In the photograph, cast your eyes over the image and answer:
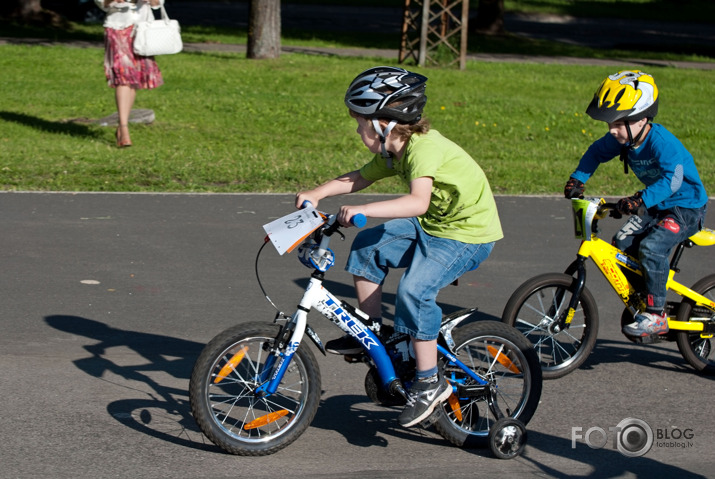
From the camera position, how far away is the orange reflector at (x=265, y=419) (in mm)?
4531

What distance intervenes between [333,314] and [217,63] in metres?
15.8

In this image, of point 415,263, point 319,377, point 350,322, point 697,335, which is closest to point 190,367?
point 319,377

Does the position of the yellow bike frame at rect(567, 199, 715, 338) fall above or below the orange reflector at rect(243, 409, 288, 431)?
above

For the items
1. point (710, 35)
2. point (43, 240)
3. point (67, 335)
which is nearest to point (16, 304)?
point (67, 335)

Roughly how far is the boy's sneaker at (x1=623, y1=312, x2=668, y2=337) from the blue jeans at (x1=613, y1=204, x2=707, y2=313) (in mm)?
40

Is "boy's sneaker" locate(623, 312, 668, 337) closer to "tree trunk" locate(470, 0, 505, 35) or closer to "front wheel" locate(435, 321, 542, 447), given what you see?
"front wheel" locate(435, 321, 542, 447)

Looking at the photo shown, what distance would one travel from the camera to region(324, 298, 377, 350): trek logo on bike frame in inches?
174

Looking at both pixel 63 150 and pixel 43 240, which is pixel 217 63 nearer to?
pixel 63 150

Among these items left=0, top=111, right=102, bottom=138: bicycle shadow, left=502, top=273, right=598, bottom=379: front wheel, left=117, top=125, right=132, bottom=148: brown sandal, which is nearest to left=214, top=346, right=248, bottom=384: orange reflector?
left=502, top=273, right=598, bottom=379: front wheel

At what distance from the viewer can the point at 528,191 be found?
10781 millimetres

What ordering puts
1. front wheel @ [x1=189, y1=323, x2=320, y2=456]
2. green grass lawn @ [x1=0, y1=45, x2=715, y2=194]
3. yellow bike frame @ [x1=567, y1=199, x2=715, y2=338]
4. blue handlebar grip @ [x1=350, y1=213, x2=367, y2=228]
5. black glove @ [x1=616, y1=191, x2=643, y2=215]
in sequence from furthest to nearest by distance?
green grass lawn @ [x1=0, y1=45, x2=715, y2=194]
yellow bike frame @ [x1=567, y1=199, x2=715, y2=338]
black glove @ [x1=616, y1=191, x2=643, y2=215]
front wheel @ [x1=189, y1=323, x2=320, y2=456]
blue handlebar grip @ [x1=350, y1=213, x2=367, y2=228]

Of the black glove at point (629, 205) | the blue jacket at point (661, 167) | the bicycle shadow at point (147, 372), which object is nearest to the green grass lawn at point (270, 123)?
the bicycle shadow at point (147, 372)

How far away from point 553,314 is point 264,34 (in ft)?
50.1

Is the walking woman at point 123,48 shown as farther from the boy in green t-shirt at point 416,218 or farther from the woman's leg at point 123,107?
the boy in green t-shirt at point 416,218
